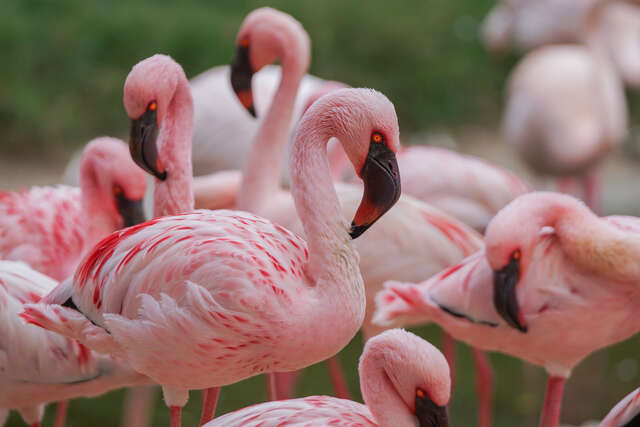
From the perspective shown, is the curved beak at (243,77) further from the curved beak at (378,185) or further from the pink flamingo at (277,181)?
the curved beak at (378,185)

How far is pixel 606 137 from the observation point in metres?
6.50

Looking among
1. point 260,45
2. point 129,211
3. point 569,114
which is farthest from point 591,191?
point 129,211

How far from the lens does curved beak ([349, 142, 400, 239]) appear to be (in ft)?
8.00

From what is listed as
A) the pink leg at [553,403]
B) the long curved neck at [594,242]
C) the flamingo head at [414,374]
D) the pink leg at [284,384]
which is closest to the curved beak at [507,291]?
the long curved neck at [594,242]

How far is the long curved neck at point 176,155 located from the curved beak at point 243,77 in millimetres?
532

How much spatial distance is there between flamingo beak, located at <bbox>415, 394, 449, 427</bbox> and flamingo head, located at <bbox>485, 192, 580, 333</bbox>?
26.7 inches

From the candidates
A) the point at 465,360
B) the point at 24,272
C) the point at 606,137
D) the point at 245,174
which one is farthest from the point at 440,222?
the point at 606,137

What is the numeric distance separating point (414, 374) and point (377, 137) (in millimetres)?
577

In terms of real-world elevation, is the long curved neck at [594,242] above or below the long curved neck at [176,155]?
below

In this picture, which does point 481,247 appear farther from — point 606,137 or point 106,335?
point 606,137

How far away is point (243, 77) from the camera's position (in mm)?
3561

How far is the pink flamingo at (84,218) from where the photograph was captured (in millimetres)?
3326

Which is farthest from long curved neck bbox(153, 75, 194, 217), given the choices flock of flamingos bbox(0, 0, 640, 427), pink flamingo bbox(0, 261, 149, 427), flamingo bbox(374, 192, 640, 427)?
flamingo bbox(374, 192, 640, 427)

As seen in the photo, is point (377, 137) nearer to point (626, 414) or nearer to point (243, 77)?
point (626, 414)
